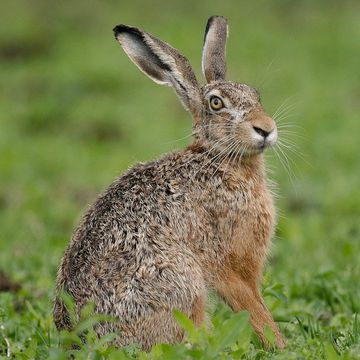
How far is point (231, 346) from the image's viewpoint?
4.97 m

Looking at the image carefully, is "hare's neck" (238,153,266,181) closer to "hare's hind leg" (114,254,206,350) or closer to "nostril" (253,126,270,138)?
"nostril" (253,126,270,138)

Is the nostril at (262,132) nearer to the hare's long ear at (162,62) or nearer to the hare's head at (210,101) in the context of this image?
the hare's head at (210,101)

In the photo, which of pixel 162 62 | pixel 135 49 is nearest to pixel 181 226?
pixel 162 62

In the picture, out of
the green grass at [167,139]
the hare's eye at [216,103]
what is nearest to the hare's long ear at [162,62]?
the hare's eye at [216,103]

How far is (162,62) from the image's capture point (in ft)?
21.3

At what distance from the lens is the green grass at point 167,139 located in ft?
Answer: 20.4

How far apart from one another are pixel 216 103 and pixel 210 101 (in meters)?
0.05

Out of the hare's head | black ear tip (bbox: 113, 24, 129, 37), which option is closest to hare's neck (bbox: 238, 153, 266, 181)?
the hare's head

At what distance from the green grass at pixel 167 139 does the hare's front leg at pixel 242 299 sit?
18cm

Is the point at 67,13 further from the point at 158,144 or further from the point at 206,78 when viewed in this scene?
the point at 206,78

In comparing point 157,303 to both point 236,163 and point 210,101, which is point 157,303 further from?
point 210,101

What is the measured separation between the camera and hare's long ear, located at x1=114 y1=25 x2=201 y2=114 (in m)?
6.45

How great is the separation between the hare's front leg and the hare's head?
0.86 m

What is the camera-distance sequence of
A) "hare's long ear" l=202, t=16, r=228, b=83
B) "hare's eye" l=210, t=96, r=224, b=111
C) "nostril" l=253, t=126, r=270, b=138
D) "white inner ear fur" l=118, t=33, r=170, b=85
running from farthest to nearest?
"hare's long ear" l=202, t=16, r=228, b=83 < "white inner ear fur" l=118, t=33, r=170, b=85 < "hare's eye" l=210, t=96, r=224, b=111 < "nostril" l=253, t=126, r=270, b=138
